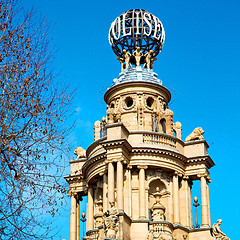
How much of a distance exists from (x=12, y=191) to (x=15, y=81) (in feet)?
13.2

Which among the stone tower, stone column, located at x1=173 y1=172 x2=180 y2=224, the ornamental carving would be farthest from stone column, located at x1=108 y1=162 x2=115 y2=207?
stone column, located at x1=173 y1=172 x2=180 y2=224

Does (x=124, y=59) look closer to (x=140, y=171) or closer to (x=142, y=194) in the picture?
(x=140, y=171)

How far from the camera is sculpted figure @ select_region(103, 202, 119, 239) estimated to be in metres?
47.6

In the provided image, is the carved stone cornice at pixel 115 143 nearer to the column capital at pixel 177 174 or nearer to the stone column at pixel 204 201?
the column capital at pixel 177 174

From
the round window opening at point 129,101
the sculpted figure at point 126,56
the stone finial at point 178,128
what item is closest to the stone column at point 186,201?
the stone finial at point 178,128

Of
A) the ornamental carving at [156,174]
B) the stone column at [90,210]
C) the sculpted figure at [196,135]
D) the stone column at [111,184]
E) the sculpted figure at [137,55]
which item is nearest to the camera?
the stone column at [111,184]

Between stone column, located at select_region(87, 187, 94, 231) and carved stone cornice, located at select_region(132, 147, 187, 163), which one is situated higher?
carved stone cornice, located at select_region(132, 147, 187, 163)

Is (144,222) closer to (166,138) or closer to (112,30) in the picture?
(166,138)

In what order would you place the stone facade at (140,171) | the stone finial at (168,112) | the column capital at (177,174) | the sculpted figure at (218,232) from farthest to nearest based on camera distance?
the stone finial at (168,112), the column capital at (177,174), the sculpted figure at (218,232), the stone facade at (140,171)

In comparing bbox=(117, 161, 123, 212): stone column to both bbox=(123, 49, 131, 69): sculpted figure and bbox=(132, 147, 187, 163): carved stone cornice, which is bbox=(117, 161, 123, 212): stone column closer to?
bbox=(132, 147, 187, 163): carved stone cornice

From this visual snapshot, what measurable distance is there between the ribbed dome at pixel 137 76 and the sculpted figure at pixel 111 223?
11.9 meters

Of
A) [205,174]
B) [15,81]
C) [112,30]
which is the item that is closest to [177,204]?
[205,174]

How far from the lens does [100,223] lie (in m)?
53.6

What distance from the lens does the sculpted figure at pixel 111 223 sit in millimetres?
47562
